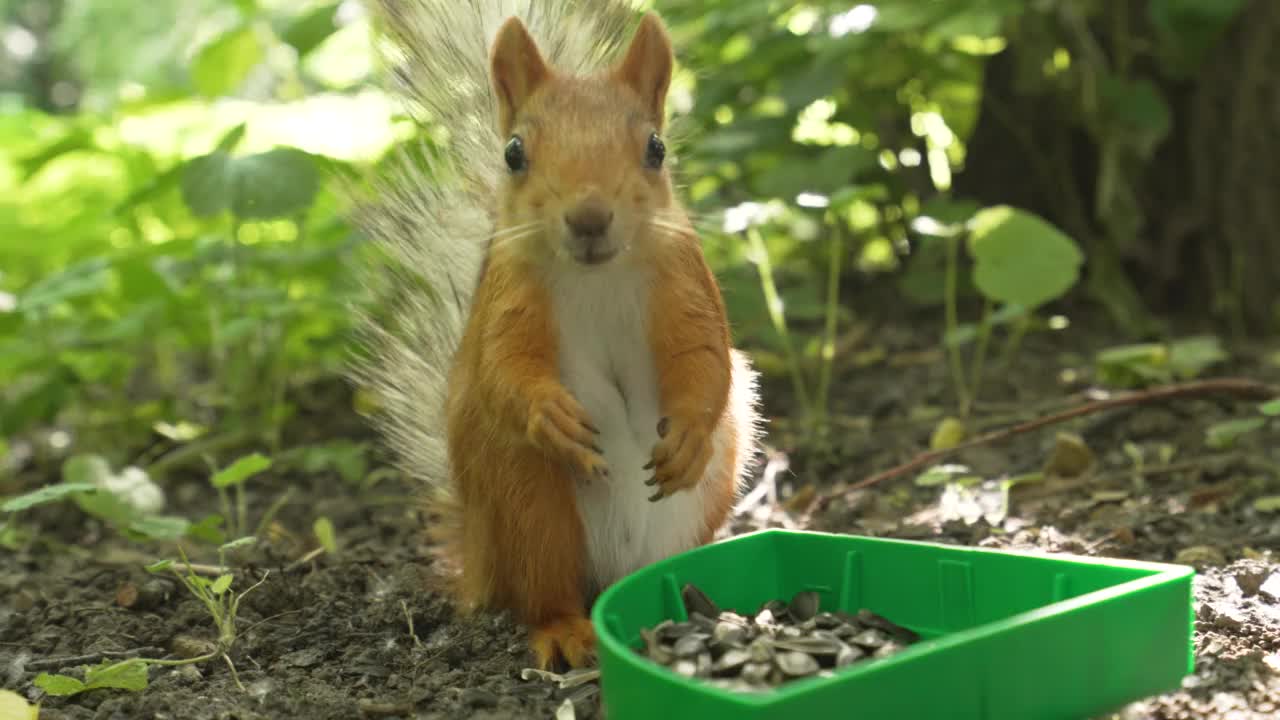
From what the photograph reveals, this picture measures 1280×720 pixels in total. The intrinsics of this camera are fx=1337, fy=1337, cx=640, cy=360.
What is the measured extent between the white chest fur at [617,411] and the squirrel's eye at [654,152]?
5.1 inches

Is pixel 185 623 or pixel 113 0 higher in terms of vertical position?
pixel 113 0

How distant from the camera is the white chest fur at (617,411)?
1588 mm

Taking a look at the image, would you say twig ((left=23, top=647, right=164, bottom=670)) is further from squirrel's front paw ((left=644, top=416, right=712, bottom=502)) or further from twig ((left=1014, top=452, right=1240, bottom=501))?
twig ((left=1014, top=452, right=1240, bottom=501))

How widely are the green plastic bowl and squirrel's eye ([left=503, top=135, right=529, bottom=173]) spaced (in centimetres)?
49

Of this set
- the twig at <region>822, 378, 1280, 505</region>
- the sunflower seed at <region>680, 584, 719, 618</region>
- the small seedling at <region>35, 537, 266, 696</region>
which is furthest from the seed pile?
the twig at <region>822, 378, 1280, 505</region>

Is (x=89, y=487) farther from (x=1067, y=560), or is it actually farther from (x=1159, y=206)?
(x=1159, y=206)

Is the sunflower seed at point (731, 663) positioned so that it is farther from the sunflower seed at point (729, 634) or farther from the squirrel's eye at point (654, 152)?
the squirrel's eye at point (654, 152)

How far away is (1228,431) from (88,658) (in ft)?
5.94

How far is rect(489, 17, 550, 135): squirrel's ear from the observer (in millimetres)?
1611

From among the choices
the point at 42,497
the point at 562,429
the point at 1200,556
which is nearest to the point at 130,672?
the point at 42,497

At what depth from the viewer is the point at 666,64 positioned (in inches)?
64.9

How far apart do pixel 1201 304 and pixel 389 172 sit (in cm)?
227

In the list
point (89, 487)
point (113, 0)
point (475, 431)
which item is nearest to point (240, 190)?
point (89, 487)

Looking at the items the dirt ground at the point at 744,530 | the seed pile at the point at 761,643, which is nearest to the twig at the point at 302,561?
the dirt ground at the point at 744,530
